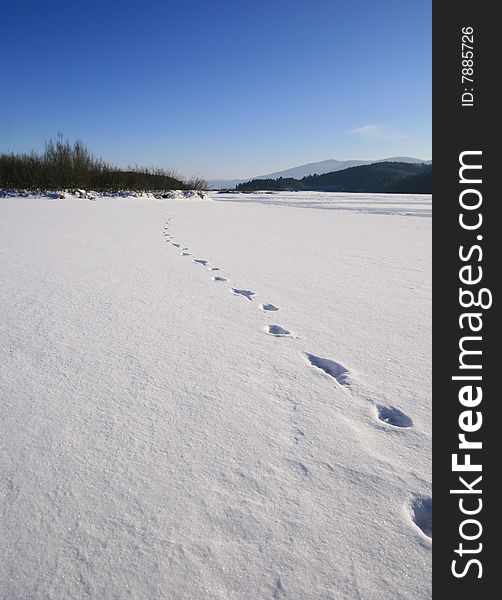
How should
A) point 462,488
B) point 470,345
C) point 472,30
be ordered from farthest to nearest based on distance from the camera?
point 472,30
point 470,345
point 462,488

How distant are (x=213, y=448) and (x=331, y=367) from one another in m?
0.49

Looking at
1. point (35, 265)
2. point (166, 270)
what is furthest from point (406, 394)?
point (35, 265)

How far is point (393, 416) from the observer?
2.85 feet

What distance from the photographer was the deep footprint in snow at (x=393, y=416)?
2.75ft

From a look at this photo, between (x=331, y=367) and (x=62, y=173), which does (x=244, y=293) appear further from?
(x=62, y=173)

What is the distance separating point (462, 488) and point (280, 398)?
0.41 metres

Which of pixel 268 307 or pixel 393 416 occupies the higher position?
pixel 268 307

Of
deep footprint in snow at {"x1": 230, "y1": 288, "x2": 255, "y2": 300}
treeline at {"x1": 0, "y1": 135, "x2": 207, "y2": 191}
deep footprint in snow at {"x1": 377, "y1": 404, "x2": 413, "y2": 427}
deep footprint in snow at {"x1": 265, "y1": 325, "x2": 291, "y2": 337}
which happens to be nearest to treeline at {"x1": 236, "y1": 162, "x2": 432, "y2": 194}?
treeline at {"x1": 0, "y1": 135, "x2": 207, "y2": 191}

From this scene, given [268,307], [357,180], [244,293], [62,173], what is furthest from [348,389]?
[357,180]

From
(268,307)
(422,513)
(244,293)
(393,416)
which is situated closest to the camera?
(422,513)

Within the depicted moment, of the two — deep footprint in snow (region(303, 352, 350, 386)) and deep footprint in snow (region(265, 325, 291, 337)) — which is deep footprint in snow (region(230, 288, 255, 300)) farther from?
deep footprint in snow (region(303, 352, 350, 386))

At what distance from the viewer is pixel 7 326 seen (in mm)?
1297

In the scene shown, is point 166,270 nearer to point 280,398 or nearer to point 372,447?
point 280,398

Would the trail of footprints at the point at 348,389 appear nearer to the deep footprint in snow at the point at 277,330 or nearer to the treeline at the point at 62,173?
the deep footprint in snow at the point at 277,330
